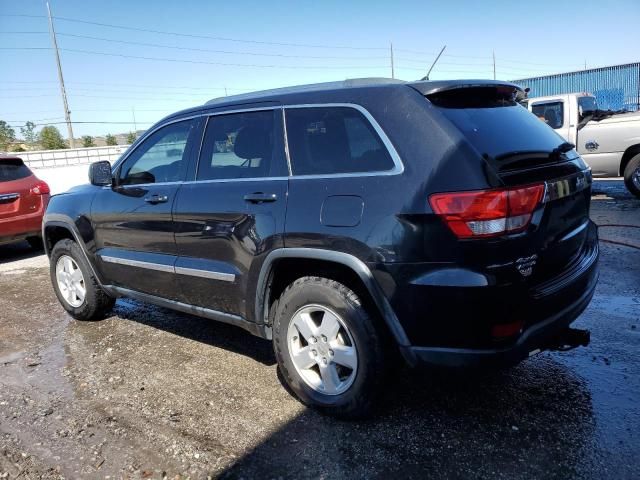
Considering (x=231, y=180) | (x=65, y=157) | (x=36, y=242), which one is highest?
(x=65, y=157)

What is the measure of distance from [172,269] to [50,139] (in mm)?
48844

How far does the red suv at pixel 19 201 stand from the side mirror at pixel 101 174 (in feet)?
13.9

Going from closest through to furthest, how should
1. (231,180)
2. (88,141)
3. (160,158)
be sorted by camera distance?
(231,180) → (160,158) → (88,141)

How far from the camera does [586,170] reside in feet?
10.3

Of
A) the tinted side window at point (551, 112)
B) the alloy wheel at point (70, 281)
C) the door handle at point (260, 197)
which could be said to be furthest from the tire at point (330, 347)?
the tinted side window at point (551, 112)

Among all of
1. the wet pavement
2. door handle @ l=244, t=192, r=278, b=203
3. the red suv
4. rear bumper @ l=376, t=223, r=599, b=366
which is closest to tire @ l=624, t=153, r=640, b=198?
the wet pavement

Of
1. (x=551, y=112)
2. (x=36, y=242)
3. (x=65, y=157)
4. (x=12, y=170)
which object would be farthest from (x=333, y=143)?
(x=65, y=157)

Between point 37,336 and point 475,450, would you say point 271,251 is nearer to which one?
point 475,450

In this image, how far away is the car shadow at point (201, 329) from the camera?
4070 millimetres

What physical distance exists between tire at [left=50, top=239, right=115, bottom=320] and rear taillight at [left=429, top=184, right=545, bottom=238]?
3439mm

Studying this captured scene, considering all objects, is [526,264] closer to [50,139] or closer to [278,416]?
[278,416]

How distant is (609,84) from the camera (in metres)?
22.1

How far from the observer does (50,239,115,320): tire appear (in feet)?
15.5

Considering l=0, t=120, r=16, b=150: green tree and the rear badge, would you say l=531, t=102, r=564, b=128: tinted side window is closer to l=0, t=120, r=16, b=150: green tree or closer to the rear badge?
the rear badge
